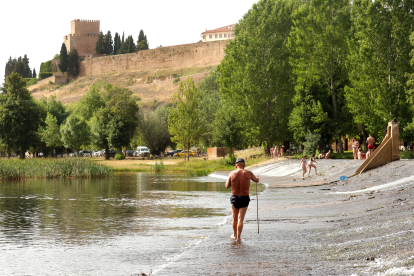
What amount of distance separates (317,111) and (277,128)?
18.1ft

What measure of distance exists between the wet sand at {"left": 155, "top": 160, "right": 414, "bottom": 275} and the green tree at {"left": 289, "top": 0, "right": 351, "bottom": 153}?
25394 mm

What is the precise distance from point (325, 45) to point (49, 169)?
24843 millimetres

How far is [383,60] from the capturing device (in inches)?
1508

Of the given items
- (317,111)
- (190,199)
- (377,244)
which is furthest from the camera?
(317,111)

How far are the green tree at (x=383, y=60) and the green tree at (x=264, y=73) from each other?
9300mm

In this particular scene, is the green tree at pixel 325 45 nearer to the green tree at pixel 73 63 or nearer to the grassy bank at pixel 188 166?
the grassy bank at pixel 188 166

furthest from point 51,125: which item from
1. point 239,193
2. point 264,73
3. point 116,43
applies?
point 116,43

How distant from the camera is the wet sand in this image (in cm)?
825

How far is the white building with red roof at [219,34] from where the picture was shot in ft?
506

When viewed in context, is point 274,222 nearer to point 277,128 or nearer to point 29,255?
point 29,255

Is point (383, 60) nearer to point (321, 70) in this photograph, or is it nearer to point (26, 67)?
point (321, 70)

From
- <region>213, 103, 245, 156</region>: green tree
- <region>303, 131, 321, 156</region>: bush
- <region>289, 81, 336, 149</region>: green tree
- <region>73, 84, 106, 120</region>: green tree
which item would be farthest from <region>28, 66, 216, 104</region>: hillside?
<region>303, 131, 321, 156</region>: bush

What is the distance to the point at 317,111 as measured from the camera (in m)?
42.8

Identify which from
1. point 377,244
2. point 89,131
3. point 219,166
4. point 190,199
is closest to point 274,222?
point 377,244
